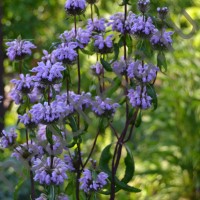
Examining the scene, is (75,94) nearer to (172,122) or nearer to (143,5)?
(143,5)

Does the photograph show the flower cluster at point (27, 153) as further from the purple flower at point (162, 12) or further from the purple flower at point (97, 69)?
the purple flower at point (162, 12)

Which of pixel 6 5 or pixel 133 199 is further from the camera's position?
pixel 6 5

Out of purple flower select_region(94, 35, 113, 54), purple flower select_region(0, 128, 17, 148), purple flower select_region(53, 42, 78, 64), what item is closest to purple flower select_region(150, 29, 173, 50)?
purple flower select_region(94, 35, 113, 54)

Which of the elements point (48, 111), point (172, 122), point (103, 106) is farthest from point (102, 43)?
point (172, 122)

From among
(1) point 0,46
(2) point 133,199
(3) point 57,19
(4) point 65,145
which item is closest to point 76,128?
(4) point 65,145

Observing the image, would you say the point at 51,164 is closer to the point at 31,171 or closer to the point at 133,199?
the point at 31,171

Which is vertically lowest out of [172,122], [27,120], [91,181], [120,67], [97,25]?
[172,122]

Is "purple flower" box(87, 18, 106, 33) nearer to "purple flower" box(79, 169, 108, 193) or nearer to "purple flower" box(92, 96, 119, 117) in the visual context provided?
"purple flower" box(92, 96, 119, 117)
